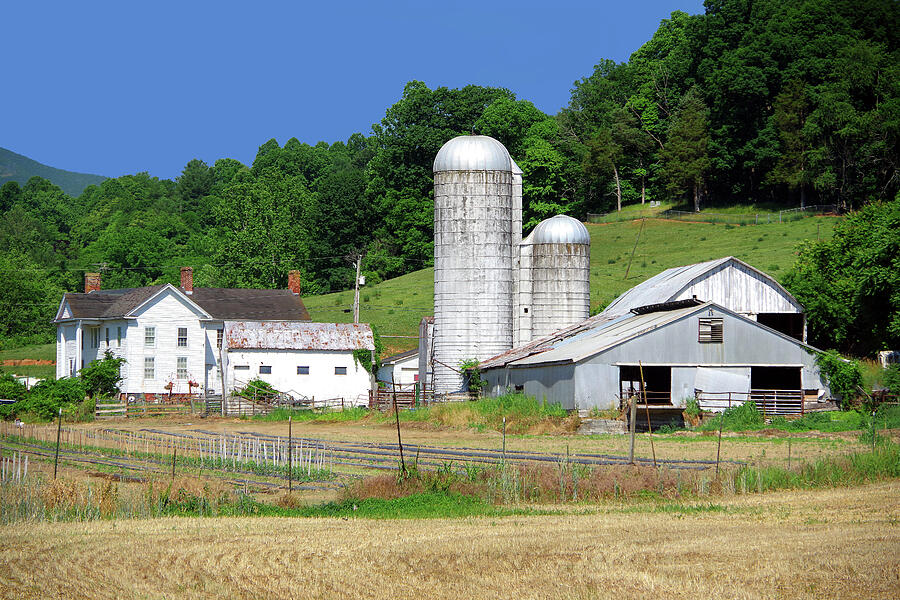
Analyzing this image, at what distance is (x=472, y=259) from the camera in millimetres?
53156

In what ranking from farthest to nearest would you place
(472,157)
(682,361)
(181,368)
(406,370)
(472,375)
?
(181,368) < (406,370) < (472,157) < (472,375) < (682,361)

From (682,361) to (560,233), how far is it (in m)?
14.1

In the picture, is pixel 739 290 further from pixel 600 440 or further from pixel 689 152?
pixel 689 152

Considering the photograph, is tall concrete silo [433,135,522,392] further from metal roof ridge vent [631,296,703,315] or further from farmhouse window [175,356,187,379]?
farmhouse window [175,356,187,379]

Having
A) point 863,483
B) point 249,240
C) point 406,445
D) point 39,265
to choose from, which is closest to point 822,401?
point 406,445

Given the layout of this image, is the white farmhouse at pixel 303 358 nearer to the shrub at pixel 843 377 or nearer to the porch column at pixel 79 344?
the porch column at pixel 79 344

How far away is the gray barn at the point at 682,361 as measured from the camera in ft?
139

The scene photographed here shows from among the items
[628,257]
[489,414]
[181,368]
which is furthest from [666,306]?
[628,257]

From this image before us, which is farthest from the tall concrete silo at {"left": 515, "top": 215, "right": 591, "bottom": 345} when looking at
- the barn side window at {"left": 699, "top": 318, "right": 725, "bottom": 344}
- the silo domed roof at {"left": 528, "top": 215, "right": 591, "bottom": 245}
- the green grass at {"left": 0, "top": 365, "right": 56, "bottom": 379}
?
the green grass at {"left": 0, "top": 365, "right": 56, "bottom": 379}

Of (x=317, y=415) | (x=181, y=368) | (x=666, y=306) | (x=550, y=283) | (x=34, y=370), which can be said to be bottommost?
(x=317, y=415)

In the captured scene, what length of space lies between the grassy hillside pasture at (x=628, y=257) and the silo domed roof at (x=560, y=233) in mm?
14078

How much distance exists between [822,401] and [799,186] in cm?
5273

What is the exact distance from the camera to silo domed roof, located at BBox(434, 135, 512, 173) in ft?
176

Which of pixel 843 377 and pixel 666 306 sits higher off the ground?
pixel 666 306
